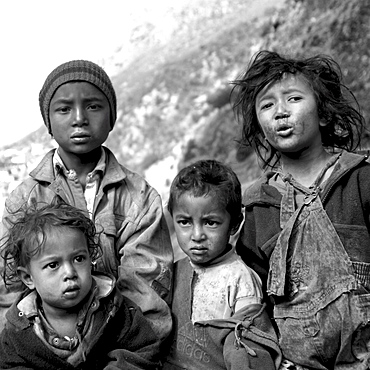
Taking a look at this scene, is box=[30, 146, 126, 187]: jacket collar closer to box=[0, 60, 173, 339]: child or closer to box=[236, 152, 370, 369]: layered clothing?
box=[0, 60, 173, 339]: child

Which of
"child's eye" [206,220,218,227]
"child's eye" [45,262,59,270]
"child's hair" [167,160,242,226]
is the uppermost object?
"child's hair" [167,160,242,226]

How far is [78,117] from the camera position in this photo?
3613mm

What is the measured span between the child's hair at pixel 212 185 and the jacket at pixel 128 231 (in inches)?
10.8

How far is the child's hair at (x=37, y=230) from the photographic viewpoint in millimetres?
3146

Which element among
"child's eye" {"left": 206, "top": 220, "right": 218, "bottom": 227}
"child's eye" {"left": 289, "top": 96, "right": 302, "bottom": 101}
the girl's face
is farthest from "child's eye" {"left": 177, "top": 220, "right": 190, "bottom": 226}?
"child's eye" {"left": 289, "top": 96, "right": 302, "bottom": 101}

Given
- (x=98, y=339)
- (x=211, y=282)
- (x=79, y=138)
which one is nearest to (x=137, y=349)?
(x=98, y=339)

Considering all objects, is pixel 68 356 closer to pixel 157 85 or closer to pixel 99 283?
pixel 99 283

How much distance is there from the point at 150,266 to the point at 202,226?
0.37 m

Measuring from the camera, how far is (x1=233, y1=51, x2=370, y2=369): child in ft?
10.6

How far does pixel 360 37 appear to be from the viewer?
8.45 m

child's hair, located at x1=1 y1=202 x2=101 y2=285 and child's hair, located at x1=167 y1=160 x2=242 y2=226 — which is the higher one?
child's hair, located at x1=167 y1=160 x2=242 y2=226

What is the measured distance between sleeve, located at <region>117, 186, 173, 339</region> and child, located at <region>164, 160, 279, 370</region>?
10 cm

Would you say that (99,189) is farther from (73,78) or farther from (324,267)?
(324,267)

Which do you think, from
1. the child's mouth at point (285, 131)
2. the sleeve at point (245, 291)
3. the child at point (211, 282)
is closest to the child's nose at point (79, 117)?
the child at point (211, 282)
